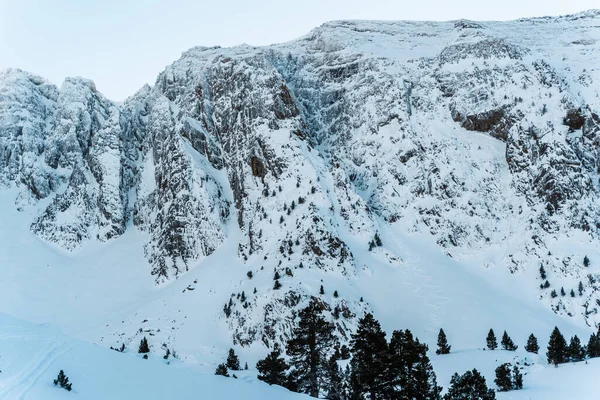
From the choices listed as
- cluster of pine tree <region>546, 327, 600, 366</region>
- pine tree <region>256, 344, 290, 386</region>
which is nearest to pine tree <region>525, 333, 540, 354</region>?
cluster of pine tree <region>546, 327, 600, 366</region>

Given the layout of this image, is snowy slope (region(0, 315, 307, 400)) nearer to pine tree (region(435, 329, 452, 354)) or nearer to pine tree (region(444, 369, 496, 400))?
pine tree (region(444, 369, 496, 400))

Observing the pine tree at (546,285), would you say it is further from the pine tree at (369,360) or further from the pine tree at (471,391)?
the pine tree at (369,360)

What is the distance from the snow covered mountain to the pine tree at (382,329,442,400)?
42.1 m

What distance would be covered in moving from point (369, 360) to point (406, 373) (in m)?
2.00

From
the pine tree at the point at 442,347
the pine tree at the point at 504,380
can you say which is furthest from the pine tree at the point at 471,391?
the pine tree at the point at 442,347

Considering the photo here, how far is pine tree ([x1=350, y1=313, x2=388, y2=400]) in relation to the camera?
81.3 feet

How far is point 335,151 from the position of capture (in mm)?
108688

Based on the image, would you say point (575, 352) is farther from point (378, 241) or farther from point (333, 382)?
Result: point (378, 241)

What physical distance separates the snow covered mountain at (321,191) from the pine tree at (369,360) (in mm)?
41045

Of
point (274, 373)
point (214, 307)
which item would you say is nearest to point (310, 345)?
point (274, 373)

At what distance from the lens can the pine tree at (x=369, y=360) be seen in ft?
81.3

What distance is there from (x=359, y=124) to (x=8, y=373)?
98866mm

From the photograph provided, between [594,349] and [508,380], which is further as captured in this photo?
[594,349]

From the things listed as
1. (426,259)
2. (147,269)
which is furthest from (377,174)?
(147,269)
